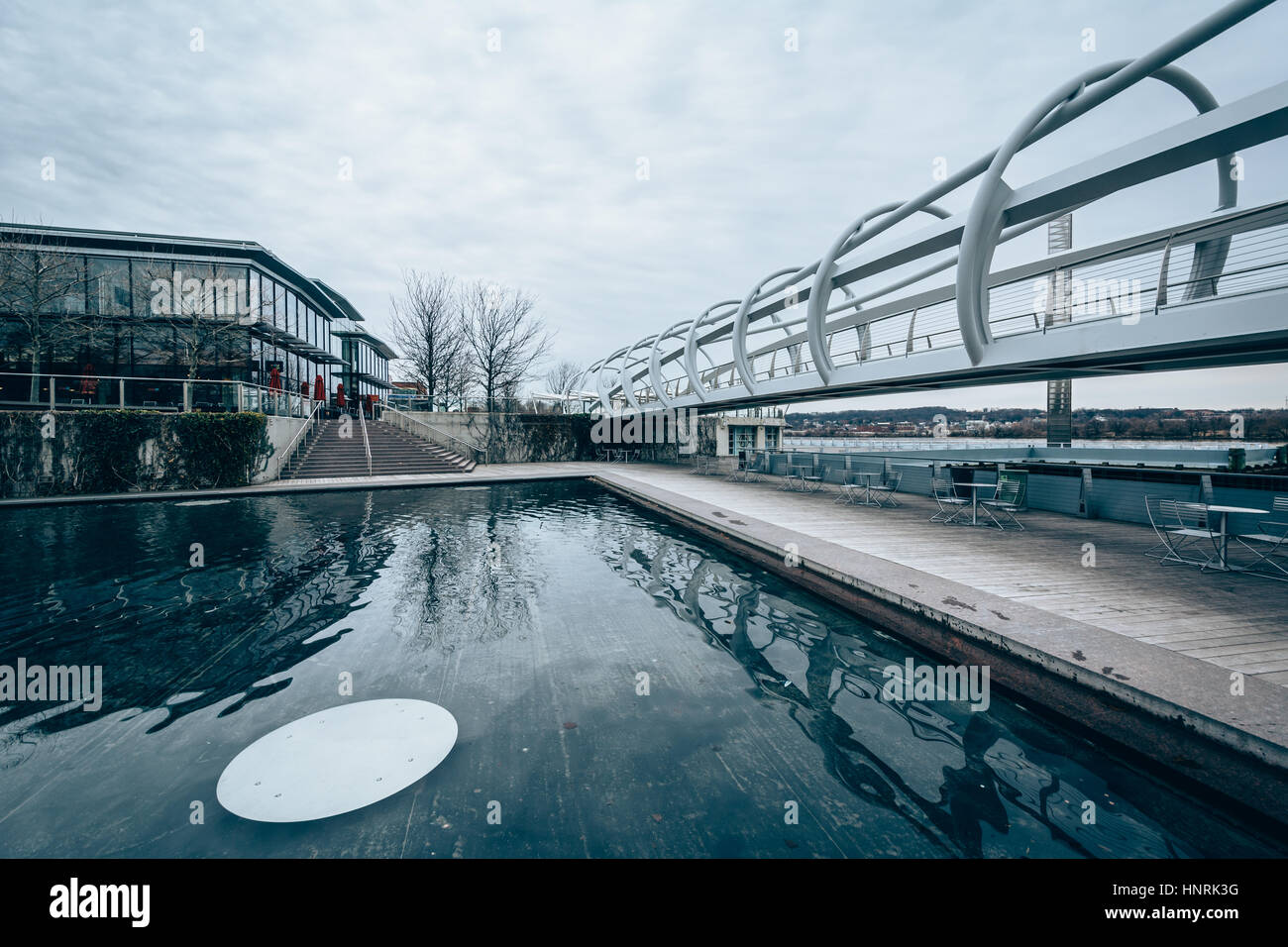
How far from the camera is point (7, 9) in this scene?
11.4 m

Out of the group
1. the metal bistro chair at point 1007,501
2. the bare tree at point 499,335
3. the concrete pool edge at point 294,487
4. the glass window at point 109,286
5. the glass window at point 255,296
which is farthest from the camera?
the bare tree at point 499,335

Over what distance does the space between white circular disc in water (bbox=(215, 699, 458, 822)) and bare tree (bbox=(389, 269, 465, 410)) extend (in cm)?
3160

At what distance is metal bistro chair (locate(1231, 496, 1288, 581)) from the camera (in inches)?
235

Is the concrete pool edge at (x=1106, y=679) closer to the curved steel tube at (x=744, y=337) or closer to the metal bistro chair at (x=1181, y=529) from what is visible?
the metal bistro chair at (x=1181, y=529)

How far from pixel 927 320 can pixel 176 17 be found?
17664 mm

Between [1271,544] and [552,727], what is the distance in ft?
32.9

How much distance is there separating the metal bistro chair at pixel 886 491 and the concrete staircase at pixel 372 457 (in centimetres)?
1595

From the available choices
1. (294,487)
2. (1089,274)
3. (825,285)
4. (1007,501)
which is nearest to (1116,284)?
(1089,274)

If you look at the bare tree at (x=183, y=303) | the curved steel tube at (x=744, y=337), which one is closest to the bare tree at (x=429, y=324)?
the bare tree at (x=183, y=303)

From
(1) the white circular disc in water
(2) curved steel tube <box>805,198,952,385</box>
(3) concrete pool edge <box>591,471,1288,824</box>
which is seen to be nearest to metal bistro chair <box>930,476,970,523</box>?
(2) curved steel tube <box>805,198,952,385</box>

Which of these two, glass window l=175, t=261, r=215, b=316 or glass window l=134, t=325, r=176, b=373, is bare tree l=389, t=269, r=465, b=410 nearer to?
glass window l=175, t=261, r=215, b=316

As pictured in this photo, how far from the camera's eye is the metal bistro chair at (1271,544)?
19.6 feet

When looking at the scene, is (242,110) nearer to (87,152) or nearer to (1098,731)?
(87,152)

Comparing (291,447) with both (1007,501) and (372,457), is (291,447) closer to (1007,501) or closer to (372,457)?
(372,457)
